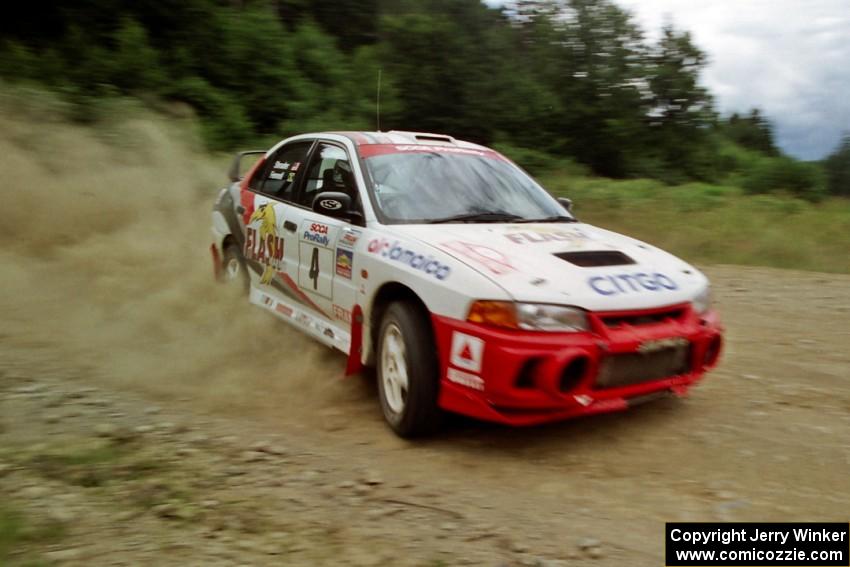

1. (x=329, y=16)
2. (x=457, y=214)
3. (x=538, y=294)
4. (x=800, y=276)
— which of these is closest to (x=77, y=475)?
(x=538, y=294)

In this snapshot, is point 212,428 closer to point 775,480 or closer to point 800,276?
point 775,480

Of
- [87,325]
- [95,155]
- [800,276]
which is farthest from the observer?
[95,155]

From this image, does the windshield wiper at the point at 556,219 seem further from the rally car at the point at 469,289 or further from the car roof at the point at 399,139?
the car roof at the point at 399,139

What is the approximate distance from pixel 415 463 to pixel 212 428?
118 centimetres

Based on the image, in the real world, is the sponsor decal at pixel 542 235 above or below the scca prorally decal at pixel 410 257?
above

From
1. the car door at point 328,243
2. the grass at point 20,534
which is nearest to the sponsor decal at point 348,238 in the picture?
the car door at point 328,243

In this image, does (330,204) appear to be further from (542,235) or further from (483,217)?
(542,235)

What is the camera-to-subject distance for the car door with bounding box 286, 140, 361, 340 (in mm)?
4871

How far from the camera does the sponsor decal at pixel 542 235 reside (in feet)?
14.7

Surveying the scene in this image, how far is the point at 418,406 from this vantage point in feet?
13.5

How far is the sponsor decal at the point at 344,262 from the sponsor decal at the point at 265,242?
92 centimetres

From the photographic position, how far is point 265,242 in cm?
602

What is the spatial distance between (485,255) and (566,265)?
1.39 feet

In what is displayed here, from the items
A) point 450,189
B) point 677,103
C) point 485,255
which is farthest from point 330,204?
point 677,103
